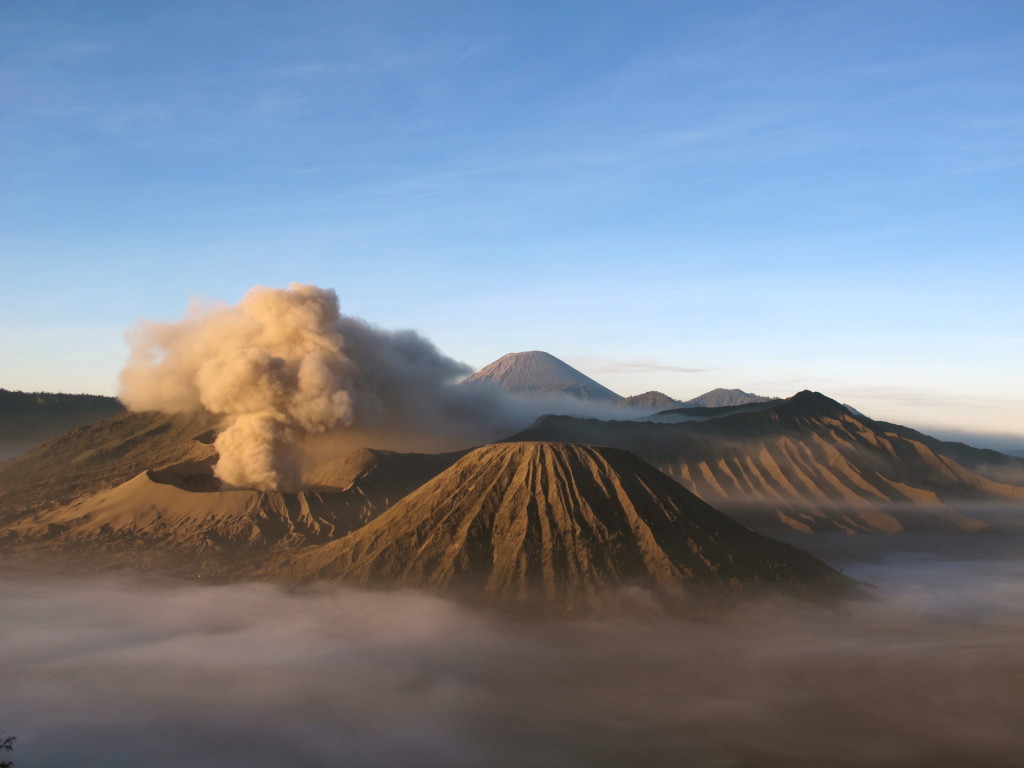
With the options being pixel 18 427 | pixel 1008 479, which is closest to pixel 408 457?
pixel 1008 479

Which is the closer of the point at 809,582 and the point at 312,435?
the point at 809,582

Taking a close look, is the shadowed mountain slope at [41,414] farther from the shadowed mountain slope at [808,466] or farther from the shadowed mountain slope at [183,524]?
the shadowed mountain slope at [808,466]

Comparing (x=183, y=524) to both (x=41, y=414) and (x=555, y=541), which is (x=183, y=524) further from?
(x=41, y=414)

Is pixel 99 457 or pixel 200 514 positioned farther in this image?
pixel 99 457

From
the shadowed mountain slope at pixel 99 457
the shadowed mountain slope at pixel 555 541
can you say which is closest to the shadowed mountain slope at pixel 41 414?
the shadowed mountain slope at pixel 99 457

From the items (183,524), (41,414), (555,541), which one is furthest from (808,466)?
(41,414)

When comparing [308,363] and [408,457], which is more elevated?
[308,363]

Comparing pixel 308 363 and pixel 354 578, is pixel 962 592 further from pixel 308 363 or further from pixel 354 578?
pixel 308 363
